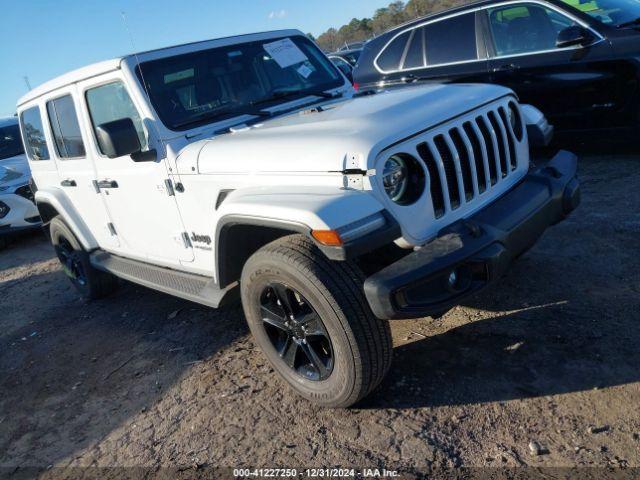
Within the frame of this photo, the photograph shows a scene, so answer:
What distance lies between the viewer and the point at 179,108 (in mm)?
3398

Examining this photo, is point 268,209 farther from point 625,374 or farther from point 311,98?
point 625,374

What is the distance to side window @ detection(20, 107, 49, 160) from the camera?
4852 mm

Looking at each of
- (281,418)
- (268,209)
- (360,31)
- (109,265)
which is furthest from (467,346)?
(360,31)

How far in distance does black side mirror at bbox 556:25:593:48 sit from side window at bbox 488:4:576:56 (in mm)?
165

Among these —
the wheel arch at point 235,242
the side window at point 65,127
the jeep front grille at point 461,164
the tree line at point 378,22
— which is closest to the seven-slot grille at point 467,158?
the jeep front grille at point 461,164

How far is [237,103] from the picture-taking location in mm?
3566

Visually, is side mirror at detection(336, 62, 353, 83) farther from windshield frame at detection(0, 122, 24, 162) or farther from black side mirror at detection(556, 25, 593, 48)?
windshield frame at detection(0, 122, 24, 162)

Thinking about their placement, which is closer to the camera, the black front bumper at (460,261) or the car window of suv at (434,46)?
the black front bumper at (460,261)

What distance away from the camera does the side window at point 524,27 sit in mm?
5583

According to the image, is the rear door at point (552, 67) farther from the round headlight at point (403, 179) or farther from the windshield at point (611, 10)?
the round headlight at point (403, 179)

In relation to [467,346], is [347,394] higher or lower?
higher

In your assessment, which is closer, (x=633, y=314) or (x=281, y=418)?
(x=281, y=418)

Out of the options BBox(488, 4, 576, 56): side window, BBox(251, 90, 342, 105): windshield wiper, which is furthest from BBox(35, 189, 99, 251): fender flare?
BBox(488, 4, 576, 56): side window

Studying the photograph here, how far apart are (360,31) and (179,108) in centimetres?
4776
